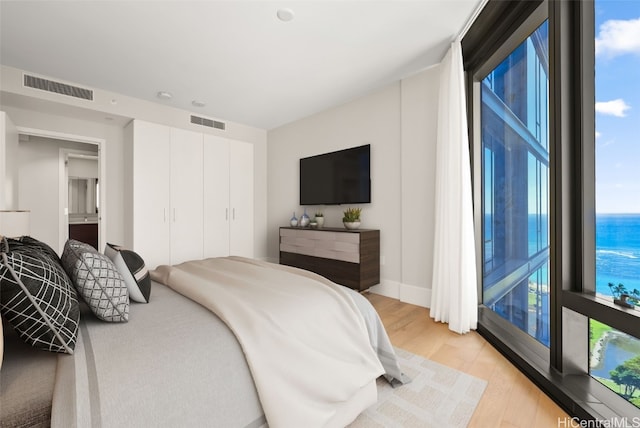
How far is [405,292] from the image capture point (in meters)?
3.13

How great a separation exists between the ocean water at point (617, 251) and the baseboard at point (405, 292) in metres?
1.60

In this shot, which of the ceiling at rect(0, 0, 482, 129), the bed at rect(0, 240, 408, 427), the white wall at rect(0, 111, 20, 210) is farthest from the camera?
the white wall at rect(0, 111, 20, 210)

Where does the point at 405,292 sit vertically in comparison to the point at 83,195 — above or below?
below

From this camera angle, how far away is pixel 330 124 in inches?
159

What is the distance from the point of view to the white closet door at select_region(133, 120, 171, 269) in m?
3.61

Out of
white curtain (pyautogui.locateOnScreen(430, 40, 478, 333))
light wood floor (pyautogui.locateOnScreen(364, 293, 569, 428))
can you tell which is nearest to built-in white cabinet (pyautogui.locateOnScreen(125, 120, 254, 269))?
light wood floor (pyautogui.locateOnScreen(364, 293, 569, 428))

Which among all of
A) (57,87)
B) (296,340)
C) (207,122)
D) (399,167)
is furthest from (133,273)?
(207,122)

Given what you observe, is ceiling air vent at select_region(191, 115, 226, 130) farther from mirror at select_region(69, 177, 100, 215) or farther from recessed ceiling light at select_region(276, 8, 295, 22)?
mirror at select_region(69, 177, 100, 215)

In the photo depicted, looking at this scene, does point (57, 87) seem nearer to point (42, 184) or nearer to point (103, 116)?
point (103, 116)

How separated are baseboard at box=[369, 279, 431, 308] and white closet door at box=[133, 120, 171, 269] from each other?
2.90 metres

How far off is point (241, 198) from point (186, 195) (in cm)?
89

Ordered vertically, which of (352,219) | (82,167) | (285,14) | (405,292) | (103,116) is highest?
(285,14)

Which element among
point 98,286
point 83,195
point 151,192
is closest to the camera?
point 98,286

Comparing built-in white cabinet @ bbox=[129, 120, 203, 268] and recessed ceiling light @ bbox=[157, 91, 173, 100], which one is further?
built-in white cabinet @ bbox=[129, 120, 203, 268]
